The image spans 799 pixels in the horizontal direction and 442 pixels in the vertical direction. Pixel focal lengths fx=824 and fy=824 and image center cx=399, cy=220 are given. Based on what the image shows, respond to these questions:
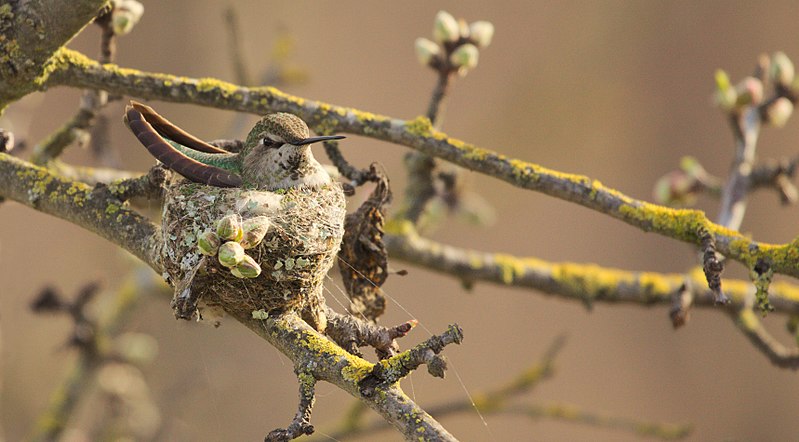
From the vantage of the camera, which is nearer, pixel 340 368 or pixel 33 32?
pixel 340 368

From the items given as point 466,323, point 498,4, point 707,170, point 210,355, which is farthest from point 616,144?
point 210,355

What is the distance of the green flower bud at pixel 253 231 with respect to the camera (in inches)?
76.1

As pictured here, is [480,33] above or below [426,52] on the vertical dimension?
above

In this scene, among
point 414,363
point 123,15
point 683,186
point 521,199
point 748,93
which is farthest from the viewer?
point 521,199

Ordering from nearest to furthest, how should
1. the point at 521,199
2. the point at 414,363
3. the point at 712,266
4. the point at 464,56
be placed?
1. the point at 414,363
2. the point at 712,266
3. the point at 464,56
4. the point at 521,199

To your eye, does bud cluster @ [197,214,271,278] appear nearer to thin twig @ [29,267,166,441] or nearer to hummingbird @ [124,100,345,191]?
hummingbird @ [124,100,345,191]

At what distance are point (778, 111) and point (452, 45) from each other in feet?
5.00

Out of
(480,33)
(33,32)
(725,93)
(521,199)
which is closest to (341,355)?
(33,32)

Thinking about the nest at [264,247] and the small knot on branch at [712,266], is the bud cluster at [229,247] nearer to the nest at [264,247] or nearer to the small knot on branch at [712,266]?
the nest at [264,247]

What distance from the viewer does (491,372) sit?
7.51m

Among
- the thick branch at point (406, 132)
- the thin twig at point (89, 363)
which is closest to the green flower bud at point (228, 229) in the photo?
the thick branch at point (406, 132)

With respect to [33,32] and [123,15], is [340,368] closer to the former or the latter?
[33,32]

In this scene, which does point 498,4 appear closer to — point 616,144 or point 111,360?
point 616,144

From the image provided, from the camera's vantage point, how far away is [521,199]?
8023 millimetres
